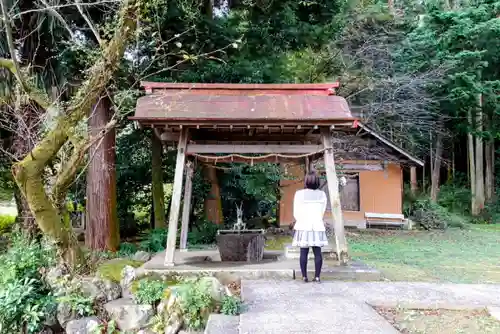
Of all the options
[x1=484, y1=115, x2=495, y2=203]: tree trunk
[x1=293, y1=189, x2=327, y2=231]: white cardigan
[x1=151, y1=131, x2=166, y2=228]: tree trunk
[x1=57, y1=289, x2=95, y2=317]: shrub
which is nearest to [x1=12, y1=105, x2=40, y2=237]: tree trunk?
[x1=57, y1=289, x2=95, y2=317]: shrub

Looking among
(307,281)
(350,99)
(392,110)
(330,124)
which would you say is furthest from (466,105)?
(307,281)

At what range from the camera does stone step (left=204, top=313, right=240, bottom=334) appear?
376cm

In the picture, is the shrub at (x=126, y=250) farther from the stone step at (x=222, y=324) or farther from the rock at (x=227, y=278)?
the stone step at (x=222, y=324)

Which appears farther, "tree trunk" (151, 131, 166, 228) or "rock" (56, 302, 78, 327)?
"tree trunk" (151, 131, 166, 228)

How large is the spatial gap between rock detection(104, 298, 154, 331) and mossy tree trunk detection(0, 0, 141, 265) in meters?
1.32

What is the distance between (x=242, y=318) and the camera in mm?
4039

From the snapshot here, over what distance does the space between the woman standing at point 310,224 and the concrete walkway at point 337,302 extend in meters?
0.33

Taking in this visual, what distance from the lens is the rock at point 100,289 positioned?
5.34 meters

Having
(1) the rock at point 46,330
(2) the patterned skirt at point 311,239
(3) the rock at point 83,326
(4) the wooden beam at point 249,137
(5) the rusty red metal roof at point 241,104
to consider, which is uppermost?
(5) the rusty red metal roof at point 241,104

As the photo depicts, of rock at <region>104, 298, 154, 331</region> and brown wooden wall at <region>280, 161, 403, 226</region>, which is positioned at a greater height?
brown wooden wall at <region>280, 161, 403, 226</region>

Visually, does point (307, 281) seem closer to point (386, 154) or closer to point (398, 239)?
point (398, 239)

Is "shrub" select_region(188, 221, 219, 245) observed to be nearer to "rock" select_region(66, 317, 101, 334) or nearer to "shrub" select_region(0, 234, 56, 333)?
"shrub" select_region(0, 234, 56, 333)

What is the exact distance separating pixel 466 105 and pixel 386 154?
5.16 m

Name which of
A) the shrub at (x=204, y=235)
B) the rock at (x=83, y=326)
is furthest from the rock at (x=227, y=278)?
the shrub at (x=204, y=235)
